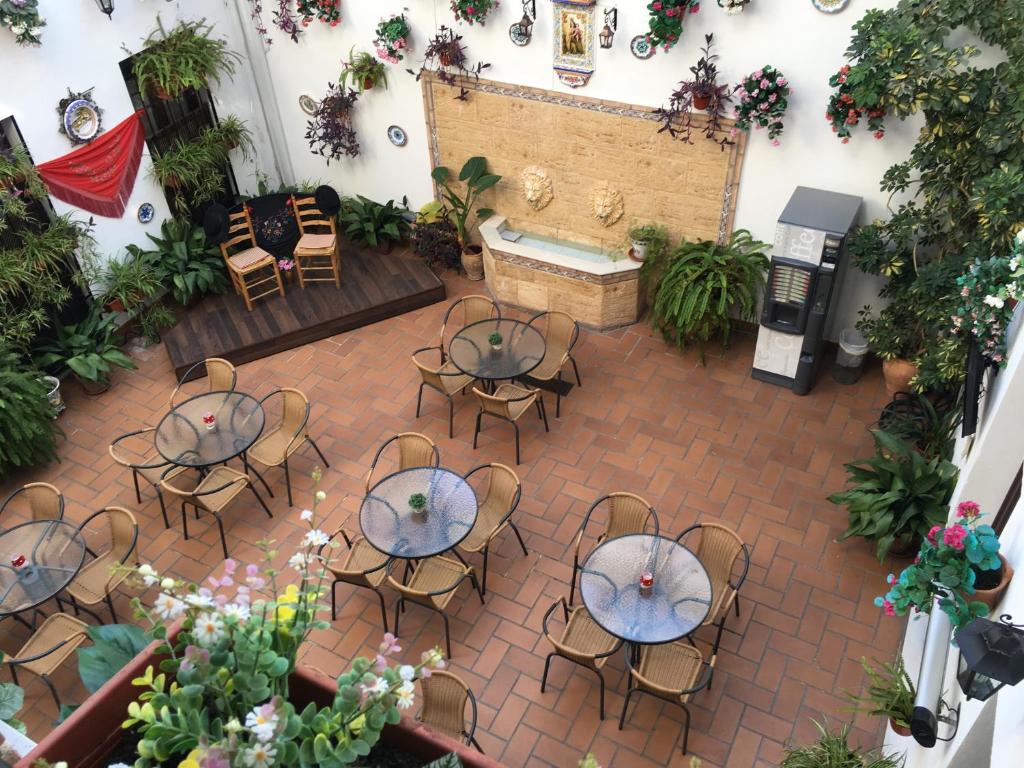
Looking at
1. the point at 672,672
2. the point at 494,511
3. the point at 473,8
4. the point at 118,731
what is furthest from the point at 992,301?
the point at 473,8

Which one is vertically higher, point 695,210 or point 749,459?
point 695,210

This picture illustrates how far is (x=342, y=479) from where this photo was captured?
790 centimetres

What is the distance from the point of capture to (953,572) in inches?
165

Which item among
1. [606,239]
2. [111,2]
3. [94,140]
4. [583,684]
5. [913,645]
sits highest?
[111,2]

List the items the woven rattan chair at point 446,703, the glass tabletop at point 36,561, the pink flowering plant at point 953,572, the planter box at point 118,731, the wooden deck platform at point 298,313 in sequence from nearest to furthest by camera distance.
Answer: the planter box at point 118,731
the pink flowering plant at point 953,572
the woven rattan chair at point 446,703
the glass tabletop at point 36,561
the wooden deck platform at point 298,313

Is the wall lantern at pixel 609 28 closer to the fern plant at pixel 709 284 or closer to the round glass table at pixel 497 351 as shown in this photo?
the fern plant at pixel 709 284

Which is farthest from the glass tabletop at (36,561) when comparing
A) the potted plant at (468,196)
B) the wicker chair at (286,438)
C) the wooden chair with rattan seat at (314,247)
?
the potted plant at (468,196)

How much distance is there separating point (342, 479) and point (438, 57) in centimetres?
451

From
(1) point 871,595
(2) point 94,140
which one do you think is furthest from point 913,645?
(2) point 94,140

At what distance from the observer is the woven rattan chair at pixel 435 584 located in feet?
20.7

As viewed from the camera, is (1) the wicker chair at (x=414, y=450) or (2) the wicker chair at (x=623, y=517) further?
(1) the wicker chair at (x=414, y=450)

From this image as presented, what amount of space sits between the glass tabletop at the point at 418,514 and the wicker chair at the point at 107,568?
Result: 176 centimetres

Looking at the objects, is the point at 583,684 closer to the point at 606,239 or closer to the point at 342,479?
the point at 342,479

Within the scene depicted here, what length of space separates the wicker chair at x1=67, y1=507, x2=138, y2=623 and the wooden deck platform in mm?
2646
